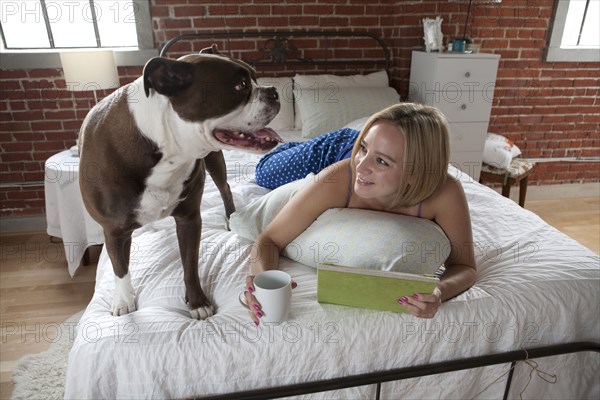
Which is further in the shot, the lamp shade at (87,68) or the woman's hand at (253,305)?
the lamp shade at (87,68)

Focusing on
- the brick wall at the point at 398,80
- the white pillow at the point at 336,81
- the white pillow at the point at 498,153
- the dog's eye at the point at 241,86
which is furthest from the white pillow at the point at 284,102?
the dog's eye at the point at 241,86

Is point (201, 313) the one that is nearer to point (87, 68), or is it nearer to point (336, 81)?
point (87, 68)

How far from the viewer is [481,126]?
2914mm

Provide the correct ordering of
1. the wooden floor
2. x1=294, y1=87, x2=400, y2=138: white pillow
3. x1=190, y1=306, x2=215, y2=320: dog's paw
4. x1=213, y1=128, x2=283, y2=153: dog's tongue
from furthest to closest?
x1=294, y1=87, x2=400, y2=138: white pillow, the wooden floor, x1=190, y1=306, x2=215, y2=320: dog's paw, x1=213, y1=128, x2=283, y2=153: dog's tongue

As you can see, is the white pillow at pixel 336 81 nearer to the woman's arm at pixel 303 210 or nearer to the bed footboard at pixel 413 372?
the woman's arm at pixel 303 210

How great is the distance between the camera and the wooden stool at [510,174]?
2885 mm

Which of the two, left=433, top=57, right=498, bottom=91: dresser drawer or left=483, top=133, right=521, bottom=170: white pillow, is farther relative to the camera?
left=483, top=133, right=521, bottom=170: white pillow

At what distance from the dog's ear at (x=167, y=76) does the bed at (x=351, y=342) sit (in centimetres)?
54

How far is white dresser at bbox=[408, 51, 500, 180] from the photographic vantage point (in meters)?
2.72

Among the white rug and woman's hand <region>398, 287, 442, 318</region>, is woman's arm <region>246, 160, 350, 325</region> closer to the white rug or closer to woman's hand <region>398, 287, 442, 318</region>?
woman's hand <region>398, 287, 442, 318</region>

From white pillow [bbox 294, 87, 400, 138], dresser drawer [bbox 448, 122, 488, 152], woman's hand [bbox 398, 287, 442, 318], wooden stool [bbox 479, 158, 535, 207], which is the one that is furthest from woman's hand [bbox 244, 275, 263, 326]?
wooden stool [bbox 479, 158, 535, 207]

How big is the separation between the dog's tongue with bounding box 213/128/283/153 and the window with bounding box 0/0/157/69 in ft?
7.36

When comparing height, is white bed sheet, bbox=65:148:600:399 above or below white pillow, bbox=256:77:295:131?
below

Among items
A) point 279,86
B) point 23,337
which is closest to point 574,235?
point 279,86
